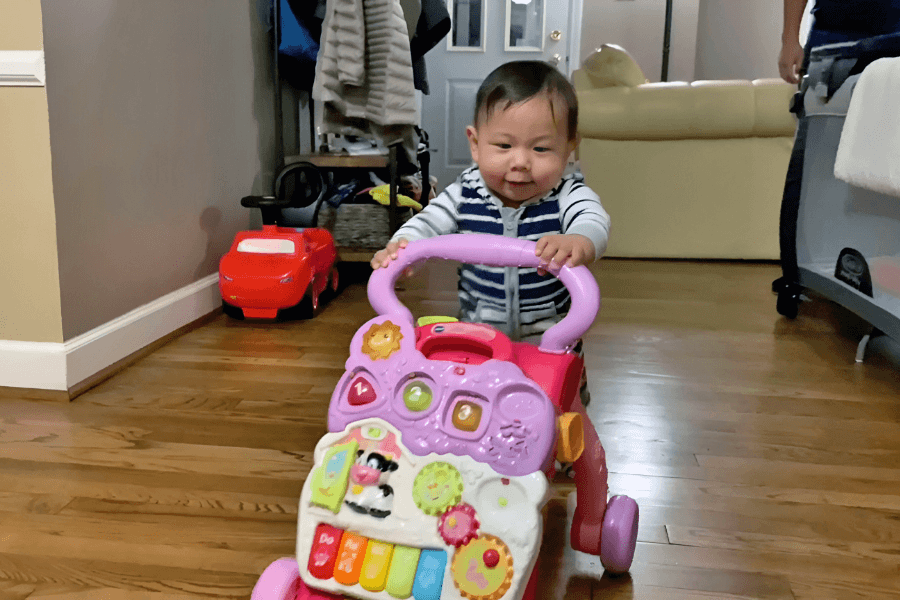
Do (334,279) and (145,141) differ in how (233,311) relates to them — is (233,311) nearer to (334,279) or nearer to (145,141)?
(334,279)

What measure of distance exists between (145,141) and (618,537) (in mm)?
Result: 1388

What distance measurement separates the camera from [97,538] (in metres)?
0.95

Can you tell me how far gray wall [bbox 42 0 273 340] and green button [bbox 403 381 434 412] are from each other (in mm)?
1023

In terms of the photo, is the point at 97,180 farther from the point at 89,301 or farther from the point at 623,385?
the point at 623,385

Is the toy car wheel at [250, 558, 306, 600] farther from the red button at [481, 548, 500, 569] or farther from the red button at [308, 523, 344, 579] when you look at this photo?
the red button at [481, 548, 500, 569]

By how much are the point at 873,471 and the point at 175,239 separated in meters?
1.60

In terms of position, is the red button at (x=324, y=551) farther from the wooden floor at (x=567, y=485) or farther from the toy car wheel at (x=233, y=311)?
the toy car wheel at (x=233, y=311)

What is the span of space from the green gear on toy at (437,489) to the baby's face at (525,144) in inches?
16.1

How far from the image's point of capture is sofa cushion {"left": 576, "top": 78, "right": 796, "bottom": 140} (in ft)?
9.52

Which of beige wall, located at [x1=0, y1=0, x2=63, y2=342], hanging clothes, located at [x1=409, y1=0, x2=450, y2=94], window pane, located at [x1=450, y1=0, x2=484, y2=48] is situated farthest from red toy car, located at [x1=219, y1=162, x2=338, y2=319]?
window pane, located at [x1=450, y1=0, x2=484, y2=48]

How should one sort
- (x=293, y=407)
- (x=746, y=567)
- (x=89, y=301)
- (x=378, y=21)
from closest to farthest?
1. (x=746, y=567)
2. (x=293, y=407)
3. (x=89, y=301)
4. (x=378, y=21)

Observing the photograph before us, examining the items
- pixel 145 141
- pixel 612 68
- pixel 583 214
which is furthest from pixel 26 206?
pixel 612 68

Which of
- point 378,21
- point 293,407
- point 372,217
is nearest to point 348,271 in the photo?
point 372,217

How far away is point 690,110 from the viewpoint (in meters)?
2.93
